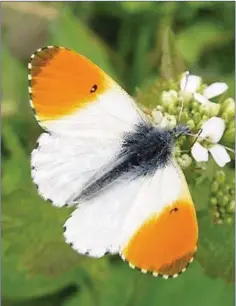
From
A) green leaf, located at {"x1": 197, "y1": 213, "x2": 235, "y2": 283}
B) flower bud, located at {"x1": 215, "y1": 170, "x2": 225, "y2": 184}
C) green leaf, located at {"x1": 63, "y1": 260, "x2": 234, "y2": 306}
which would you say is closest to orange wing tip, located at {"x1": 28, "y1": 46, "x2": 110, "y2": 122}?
flower bud, located at {"x1": 215, "y1": 170, "x2": 225, "y2": 184}

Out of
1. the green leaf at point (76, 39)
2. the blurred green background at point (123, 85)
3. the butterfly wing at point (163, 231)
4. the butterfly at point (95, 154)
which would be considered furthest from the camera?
the green leaf at point (76, 39)

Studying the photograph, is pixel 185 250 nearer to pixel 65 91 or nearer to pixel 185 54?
pixel 65 91

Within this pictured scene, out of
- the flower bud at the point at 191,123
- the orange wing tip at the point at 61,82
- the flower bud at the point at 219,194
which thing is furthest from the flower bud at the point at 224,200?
the orange wing tip at the point at 61,82

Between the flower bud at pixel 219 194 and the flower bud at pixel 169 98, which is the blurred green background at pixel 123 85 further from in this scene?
the flower bud at pixel 169 98

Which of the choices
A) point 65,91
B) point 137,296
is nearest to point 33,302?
point 137,296

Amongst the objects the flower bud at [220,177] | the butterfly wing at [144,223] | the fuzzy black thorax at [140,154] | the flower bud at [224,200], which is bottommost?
the flower bud at [224,200]

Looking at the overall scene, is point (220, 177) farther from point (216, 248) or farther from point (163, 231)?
point (163, 231)

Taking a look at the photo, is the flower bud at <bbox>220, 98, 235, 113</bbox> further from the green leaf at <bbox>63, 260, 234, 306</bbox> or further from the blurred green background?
the green leaf at <bbox>63, 260, 234, 306</bbox>
